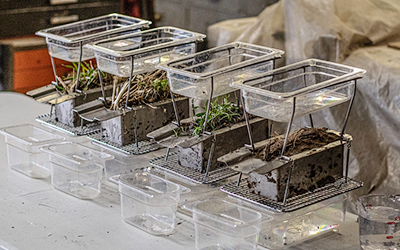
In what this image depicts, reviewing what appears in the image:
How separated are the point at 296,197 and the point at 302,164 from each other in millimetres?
79

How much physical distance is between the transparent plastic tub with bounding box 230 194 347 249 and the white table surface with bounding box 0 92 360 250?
0.07 ft

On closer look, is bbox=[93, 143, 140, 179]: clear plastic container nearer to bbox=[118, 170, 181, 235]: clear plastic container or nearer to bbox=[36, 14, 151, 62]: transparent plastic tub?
bbox=[118, 170, 181, 235]: clear plastic container

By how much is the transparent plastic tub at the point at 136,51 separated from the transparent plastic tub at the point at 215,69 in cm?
11

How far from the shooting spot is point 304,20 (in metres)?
2.76

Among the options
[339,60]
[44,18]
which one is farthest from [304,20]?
A: [44,18]

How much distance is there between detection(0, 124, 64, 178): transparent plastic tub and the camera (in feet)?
6.37

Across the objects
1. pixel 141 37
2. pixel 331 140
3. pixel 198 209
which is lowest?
pixel 198 209

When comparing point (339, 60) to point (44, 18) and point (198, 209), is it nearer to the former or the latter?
point (198, 209)

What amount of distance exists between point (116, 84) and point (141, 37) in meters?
0.17

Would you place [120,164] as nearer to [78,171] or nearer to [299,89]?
[78,171]

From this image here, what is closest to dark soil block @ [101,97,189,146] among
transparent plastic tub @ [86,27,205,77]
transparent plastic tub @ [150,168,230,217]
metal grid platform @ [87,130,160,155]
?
metal grid platform @ [87,130,160,155]

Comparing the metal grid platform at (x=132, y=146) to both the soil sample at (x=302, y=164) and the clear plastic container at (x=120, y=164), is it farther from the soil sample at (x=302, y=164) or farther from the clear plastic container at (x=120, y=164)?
the soil sample at (x=302, y=164)

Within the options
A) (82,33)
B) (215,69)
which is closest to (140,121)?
(215,69)

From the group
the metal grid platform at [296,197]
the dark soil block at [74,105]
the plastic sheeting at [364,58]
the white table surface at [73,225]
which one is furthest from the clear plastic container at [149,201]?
the plastic sheeting at [364,58]
